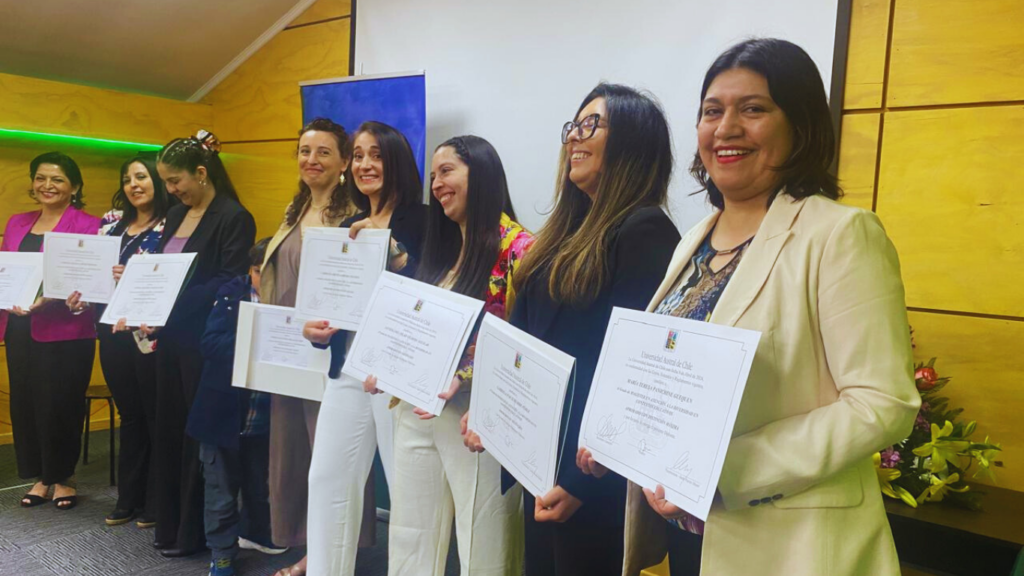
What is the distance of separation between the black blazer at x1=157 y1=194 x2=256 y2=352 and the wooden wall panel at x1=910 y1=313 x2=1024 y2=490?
2.59 m

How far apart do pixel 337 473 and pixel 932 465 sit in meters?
1.79

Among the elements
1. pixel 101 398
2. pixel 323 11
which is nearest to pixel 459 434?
pixel 101 398

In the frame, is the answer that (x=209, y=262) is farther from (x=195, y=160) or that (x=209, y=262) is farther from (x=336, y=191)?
(x=336, y=191)

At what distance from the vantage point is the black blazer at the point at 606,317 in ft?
4.58

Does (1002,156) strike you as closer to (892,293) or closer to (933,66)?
(933,66)

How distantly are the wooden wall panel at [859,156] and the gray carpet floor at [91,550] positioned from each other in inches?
85.1

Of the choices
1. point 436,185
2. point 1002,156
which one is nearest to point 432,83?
point 436,185

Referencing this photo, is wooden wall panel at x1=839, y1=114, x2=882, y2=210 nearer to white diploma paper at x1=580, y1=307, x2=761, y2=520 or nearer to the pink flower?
the pink flower

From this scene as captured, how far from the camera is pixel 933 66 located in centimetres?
218

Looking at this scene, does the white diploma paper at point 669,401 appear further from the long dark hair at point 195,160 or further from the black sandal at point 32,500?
the black sandal at point 32,500

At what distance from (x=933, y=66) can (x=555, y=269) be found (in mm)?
1563

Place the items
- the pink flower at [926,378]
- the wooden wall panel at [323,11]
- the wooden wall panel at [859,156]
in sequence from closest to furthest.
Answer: the pink flower at [926,378], the wooden wall panel at [859,156], the wooden wall panel at [323,11]

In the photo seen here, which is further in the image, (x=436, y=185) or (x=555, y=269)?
(x=436, y=185)
